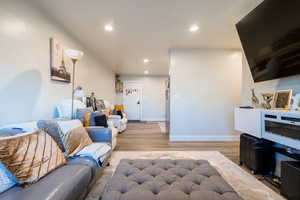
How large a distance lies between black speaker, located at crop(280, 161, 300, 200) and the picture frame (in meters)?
0.71

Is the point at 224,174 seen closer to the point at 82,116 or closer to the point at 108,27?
the point at 82,116

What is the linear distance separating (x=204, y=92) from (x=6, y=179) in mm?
4114

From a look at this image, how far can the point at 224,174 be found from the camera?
2.31 m

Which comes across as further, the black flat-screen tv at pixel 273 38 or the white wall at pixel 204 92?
the white wall at pixel 204 92

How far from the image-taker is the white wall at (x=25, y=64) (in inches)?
70.6

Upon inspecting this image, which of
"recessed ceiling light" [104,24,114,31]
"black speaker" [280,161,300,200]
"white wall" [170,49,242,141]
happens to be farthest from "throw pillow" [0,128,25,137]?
"white wall" [170,49,242,141]

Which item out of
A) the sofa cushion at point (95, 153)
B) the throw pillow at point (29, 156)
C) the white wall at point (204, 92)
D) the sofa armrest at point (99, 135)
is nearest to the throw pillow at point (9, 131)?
the throw pillow at point (29, 156)

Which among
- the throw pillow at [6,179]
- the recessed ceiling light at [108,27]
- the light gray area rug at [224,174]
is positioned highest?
the recessed ceiling light at [108,27]

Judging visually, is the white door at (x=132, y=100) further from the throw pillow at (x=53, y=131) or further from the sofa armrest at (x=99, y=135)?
the throw pillow at (x=53, y=131)

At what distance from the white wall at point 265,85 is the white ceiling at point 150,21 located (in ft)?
3.39

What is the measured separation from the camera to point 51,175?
131 cm

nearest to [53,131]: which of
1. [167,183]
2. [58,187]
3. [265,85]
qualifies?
[58,187]

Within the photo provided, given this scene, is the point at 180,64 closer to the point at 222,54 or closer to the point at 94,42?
the point at 222,54

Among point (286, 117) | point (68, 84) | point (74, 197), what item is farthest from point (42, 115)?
point (286, 117)
